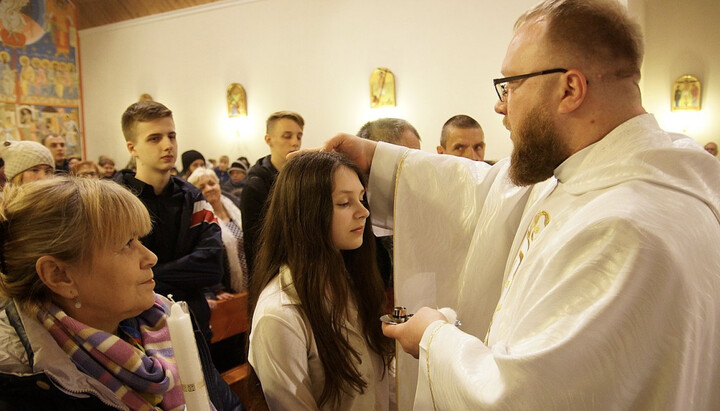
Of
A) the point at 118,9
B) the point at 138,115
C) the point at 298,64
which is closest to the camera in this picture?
the point at 138,115

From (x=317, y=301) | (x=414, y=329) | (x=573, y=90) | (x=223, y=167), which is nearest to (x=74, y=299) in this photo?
(x=317, y=301)

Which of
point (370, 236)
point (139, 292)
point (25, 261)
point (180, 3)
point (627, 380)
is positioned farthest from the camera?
point (180, 3)

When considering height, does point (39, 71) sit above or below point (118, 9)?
below

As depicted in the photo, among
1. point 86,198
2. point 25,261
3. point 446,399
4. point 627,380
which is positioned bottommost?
point 446,399

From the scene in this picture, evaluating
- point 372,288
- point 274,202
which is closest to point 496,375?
point 372,288

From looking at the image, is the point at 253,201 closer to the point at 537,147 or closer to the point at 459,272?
the point at 459,272

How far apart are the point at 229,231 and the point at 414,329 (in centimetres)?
256

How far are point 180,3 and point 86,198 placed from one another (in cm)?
1146

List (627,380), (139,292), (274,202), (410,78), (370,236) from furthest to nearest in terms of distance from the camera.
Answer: (410,78) < (370,236) < (274,202) < (139,292) < (627,380)

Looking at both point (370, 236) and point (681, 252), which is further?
point (370, 236)

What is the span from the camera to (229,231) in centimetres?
390

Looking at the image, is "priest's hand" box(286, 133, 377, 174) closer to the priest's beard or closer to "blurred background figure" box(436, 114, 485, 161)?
the priest's beard

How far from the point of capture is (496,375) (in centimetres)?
125

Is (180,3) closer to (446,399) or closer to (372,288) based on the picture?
(372,288)
